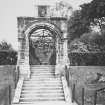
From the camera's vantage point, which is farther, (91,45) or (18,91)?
(91,45)

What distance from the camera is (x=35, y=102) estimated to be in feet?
42.4

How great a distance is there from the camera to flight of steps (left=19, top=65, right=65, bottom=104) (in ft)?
43.8

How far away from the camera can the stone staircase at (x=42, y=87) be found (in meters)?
13.3

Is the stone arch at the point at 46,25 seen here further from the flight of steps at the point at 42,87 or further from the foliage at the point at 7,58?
the foliage at the point at 7,58

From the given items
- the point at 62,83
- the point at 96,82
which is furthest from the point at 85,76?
the point at 62,83

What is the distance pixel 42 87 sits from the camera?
1456 cm

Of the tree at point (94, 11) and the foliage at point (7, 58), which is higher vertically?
the tree at point (94, 11)

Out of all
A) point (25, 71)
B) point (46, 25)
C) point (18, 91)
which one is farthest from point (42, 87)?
point (46, 25)

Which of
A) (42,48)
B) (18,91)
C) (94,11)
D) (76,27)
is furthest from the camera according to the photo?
(76,27)

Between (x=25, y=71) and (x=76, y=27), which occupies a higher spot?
(x=76, y=27)

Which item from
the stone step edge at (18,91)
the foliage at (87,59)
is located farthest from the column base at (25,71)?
the foliage at (87,59)

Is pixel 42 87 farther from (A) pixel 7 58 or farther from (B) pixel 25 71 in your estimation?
(A) pixel 7 58

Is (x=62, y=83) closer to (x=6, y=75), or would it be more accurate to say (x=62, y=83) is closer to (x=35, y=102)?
(x=35, y=102)

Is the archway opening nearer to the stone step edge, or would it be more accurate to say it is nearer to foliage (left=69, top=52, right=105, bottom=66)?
foliage (left=69, top=52, right=105, bottom=66)
